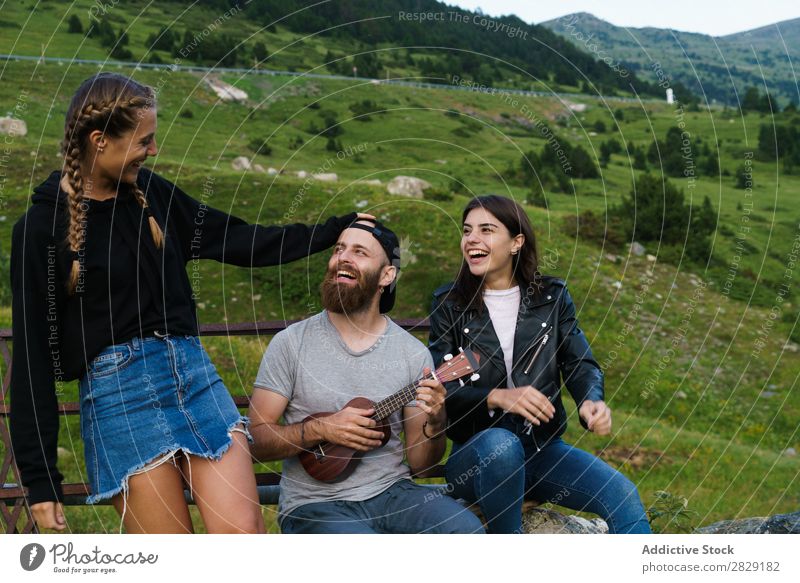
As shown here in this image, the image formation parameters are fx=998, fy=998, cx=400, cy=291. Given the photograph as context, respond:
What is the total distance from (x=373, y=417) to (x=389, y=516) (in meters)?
0.54

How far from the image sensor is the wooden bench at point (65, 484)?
5824mm

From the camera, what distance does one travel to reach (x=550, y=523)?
6066mm

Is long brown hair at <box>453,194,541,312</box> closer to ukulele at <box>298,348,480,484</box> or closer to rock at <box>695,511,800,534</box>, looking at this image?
ukulele at <box>298,348,480,484</box>

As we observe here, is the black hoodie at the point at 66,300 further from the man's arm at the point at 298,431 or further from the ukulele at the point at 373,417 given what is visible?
the ukulele at the point at 373,417

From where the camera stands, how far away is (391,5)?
23.3m

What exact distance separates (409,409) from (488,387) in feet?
1.63

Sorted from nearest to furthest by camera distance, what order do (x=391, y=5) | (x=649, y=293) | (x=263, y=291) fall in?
(x=263, y=291)
(x=649, y=293)
(x=391, y=5)

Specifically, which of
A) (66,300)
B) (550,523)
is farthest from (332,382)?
(550,523)

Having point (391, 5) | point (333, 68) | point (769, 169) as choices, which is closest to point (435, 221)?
point (391, 5)

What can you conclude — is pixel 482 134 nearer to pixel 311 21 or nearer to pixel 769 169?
pixel 311 21

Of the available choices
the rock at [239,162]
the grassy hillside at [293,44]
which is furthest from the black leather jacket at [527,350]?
the rock at [239,162]

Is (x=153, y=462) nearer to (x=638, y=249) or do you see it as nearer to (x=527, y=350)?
(x=527, y=350)

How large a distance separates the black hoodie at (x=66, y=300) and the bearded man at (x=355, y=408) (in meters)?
0.70
